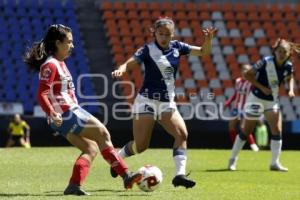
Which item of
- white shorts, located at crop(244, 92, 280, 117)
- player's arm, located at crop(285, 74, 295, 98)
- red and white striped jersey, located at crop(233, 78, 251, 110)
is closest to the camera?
white shorts, located at crop(244, 92, 280, 117)

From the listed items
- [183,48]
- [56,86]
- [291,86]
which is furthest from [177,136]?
[291,86]

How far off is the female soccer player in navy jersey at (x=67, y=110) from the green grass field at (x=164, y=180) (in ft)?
0.94

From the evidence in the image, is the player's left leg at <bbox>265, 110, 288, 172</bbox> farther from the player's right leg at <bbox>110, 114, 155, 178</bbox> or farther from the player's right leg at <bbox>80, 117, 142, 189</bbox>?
the player's right leg at <bbox>80, 117, 142, 189</bbox>

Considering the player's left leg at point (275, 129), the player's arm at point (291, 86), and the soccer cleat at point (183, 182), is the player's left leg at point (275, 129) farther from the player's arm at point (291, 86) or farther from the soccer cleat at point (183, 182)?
the soccer cleat at point (183, 182)

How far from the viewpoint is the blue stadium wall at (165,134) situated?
2298 centimetres

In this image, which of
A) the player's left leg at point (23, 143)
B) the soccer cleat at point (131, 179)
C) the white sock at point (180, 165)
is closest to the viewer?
the soccer cleat at point (131, 179)

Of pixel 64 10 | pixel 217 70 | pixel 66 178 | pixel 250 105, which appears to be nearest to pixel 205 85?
pixel 217 70

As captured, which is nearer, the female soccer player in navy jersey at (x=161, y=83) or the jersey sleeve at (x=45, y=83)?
the jersey sleeve at (x=45, y=83)

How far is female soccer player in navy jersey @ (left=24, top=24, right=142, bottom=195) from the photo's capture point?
8828mm

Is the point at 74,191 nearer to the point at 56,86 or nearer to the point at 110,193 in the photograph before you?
the point at 110,193

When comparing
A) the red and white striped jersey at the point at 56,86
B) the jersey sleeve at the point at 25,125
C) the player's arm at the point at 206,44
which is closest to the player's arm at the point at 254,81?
the player's arm at the point at 206,44

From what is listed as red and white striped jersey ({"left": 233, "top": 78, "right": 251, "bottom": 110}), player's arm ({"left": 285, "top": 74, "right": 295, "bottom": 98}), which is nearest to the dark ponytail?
player's arm ({"left": 285, "top": 74, "right": 295, "bottom": 98})

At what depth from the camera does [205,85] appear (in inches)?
1059

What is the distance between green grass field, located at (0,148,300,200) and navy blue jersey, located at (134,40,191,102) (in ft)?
3.91
